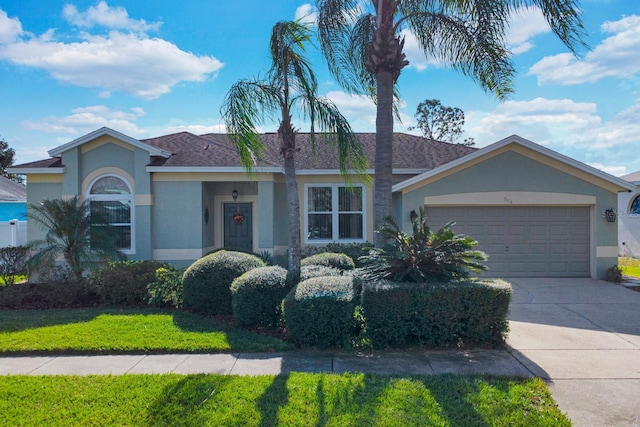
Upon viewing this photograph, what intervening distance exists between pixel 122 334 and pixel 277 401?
12.6 ft

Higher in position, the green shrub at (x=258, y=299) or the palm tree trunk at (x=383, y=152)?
the palm tree trunk at (x=383, y=152)

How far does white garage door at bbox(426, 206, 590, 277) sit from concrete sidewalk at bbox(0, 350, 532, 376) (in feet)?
25.2

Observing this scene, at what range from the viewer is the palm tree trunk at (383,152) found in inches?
347

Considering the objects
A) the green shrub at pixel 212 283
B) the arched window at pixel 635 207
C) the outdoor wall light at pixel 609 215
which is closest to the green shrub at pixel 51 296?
the green shrub at pixel 212 283

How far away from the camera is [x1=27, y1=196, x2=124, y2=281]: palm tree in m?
10.3

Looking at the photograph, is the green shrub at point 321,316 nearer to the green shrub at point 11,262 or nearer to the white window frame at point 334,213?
the white window frame at point 334,213

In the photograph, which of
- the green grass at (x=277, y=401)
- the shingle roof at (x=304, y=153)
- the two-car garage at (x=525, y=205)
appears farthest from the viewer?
the shingle roof at (x=304, y=153)

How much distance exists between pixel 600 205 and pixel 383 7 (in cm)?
941

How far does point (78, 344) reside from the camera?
6.75 m

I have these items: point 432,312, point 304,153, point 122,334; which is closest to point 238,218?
point 304,153

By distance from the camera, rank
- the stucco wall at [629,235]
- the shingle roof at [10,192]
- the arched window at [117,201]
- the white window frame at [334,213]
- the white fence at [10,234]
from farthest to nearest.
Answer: the shingle roof at [10,192] < the stucco wall at [629,235] < the white fence at [10,234] < the white window frame at [334,213] < the arched window at [117,201]

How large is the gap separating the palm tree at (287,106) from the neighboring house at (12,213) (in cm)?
1394

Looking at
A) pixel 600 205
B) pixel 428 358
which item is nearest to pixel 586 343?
pixel 428 358

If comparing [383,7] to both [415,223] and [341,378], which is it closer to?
[415,223]
